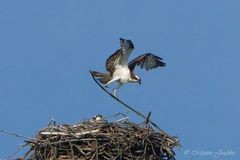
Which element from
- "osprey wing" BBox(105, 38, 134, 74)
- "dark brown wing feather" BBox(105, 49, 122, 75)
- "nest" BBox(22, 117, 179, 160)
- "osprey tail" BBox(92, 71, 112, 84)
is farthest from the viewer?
"osprey tail" BBox(92, 71, 112, 84)

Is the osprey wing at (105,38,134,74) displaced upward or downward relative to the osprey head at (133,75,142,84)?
downward

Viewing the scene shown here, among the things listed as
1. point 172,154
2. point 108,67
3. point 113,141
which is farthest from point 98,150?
point 108,67

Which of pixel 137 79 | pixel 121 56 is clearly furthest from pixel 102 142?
pixel 137 79

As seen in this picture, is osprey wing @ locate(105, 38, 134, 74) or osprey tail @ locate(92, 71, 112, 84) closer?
osprey wing @ locate(105, 38, 134, 74)

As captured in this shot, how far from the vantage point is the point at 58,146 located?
11539mm

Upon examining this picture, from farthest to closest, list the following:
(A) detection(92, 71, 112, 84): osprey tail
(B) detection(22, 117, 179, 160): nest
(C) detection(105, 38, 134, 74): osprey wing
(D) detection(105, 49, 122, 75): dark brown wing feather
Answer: (A) detection(92, 71, 112, 84): osprey tail, (D) detection(105, 49, 122, 75): dark brown wing feather, (C) detection(105, 38, 134, 74): osprey wing, (B) detection(22, 117, 179, 160): nest

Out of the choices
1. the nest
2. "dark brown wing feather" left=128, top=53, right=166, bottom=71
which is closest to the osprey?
"dark brown wing feather" left=128, top=53, right=166, bottom=71

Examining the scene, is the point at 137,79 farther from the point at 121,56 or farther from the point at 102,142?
the point at 102,142

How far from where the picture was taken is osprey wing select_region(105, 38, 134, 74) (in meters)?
13.7

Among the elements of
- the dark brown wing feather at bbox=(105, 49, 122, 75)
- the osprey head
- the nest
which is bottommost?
the nest

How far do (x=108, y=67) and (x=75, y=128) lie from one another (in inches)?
101

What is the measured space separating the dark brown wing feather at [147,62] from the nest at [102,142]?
2.85 meters

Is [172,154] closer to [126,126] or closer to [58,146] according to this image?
[126,126]

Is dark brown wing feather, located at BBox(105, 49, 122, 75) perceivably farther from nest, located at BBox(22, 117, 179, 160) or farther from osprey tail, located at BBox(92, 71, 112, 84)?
nest, located at BBox(22, 117, 179, 160)
